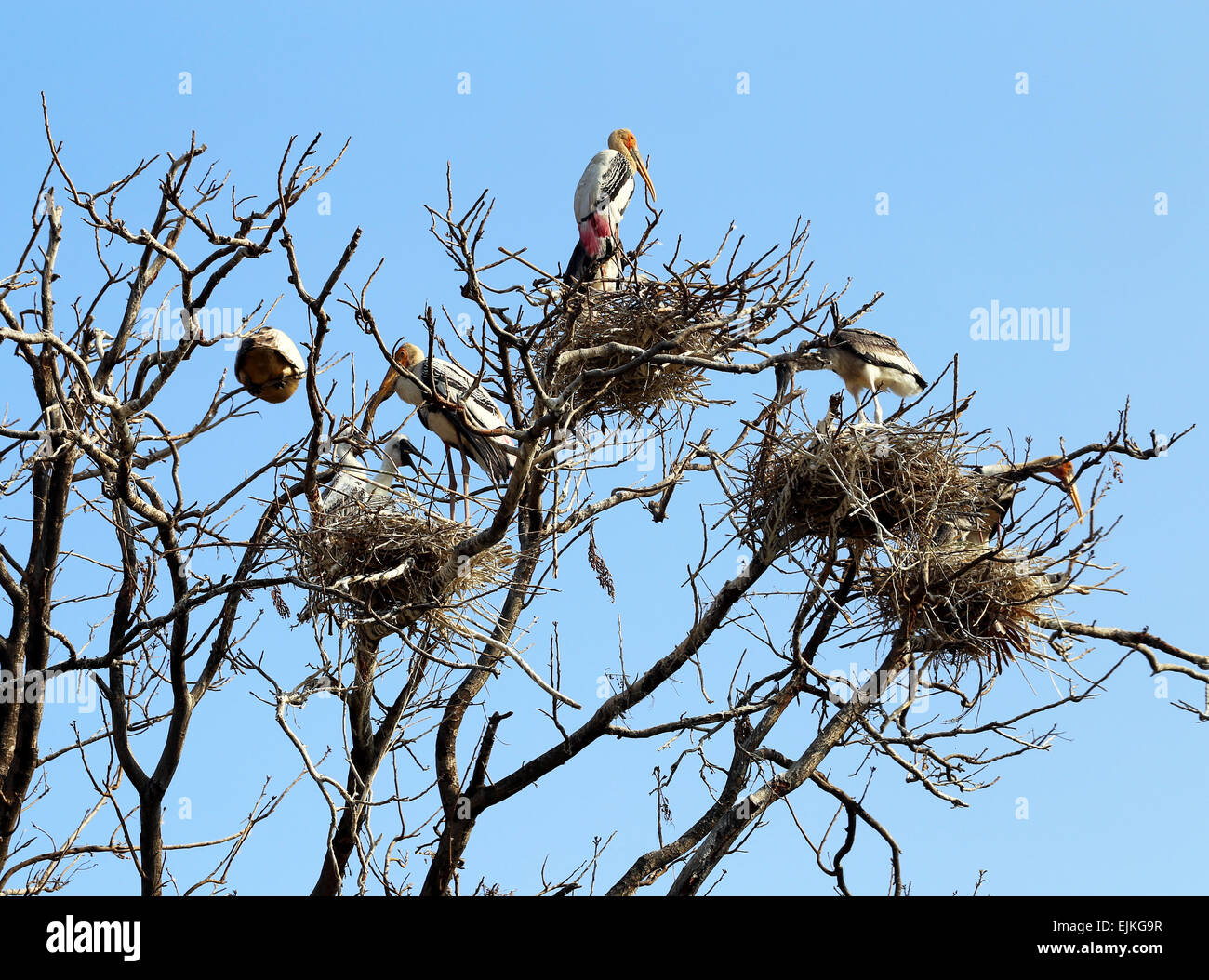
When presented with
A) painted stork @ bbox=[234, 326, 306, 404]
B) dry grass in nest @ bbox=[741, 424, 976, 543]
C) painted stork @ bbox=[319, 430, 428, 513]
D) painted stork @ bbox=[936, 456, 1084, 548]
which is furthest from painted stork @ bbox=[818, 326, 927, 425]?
painted stork @ bbox=[234, 326, 306, 404]

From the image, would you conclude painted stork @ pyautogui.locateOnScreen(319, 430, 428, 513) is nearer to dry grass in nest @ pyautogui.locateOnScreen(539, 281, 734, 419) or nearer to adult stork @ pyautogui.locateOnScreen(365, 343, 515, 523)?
adult stork @ pyautogui.locateOnScreen(365, 343, 515, 523)

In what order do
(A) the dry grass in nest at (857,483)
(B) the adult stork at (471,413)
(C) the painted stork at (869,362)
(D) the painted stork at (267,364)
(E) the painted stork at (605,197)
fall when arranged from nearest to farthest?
(D) the painted stork at (267,364) < (A) the dry grass in nest at (857,483) < (B) the adult stork at (471,413) < (C) the painted stork at (869,362) < (E) the painted stork at (605,197)

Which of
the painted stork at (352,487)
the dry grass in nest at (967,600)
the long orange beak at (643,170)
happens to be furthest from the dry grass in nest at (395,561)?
the long orange beak at (643,170)

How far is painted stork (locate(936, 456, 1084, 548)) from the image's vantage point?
692 centimetres

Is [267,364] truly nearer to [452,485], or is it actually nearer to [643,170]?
[452,485]

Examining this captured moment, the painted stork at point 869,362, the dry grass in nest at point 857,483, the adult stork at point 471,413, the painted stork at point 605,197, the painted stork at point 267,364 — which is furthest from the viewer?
the painted stork at point 605,197

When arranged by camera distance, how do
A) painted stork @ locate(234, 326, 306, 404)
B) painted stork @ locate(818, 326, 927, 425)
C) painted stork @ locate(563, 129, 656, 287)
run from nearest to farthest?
painted stork @ locate(234, 326, 306, 404) < painted stork @ locate(818, 326, 927, 425) < painted stork @ locate(563, 129, 656, 287)

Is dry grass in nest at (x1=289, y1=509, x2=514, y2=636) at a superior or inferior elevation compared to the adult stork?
inferior

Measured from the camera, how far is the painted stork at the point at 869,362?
8.60 m

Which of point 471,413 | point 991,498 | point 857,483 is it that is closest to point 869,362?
point 991,498

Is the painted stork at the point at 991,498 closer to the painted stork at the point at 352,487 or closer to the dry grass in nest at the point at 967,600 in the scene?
the dry grass in nest at the point at 967,600

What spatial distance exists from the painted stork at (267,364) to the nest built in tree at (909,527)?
2.36 metres

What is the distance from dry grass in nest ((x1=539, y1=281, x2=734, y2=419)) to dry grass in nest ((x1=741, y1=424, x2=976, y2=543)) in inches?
26.6
